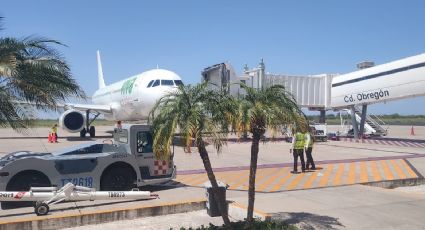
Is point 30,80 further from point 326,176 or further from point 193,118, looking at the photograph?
point 326,176

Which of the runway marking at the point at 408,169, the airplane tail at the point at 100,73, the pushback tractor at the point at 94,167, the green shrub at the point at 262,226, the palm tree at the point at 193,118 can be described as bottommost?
the green shrub at the point at 262,226

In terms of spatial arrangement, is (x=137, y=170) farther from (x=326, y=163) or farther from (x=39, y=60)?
(x=326, y=163)

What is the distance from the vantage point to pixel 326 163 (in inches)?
750

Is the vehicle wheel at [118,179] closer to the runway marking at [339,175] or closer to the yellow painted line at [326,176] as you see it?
the yellow painted line at [326,176]

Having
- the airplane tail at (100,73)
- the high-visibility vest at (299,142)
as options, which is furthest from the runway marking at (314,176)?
the airplane tail at (100,73)

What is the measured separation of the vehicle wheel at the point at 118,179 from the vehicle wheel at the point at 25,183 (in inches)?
52.9

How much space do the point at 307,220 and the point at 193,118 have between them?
3362mm

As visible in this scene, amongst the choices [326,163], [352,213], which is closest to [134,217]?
[352,213]

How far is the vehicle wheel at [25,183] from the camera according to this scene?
384 inches

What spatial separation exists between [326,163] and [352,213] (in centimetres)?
1032

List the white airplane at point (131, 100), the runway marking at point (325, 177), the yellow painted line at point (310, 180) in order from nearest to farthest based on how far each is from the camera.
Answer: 1. the yellow painted line at point (310, 180)
2. the runway marking at point (325, 177)
3. the white airplane at point (131, 100)

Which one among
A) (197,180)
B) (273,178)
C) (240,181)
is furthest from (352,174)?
(197,180)

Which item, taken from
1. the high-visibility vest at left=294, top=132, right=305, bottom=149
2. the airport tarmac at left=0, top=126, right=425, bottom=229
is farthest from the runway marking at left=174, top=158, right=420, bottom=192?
the high-visibility vest at left=294, top=132, right=305, bottom=149

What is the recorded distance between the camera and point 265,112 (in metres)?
6.83
